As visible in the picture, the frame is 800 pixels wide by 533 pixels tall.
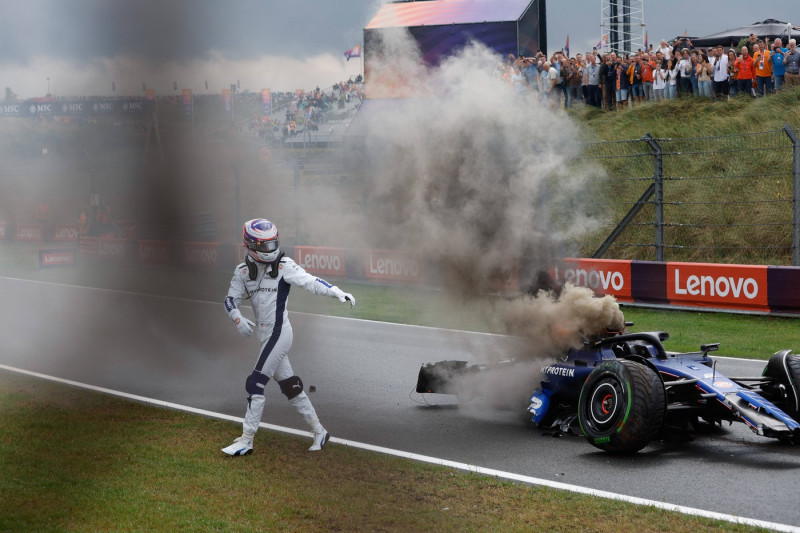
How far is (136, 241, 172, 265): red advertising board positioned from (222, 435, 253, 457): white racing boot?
102 inches

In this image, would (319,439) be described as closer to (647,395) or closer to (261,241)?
(261,241)

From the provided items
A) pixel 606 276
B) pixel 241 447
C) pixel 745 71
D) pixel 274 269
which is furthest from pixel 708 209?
pixel 241 447

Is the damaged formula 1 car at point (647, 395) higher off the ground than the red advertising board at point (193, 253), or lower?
lower

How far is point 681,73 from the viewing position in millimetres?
24516

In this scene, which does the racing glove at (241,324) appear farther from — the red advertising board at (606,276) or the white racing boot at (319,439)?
the red advertising board at (606,276)

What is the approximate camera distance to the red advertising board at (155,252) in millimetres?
5793

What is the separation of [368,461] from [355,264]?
1476 cm

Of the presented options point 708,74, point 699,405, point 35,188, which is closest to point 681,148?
point 708,74

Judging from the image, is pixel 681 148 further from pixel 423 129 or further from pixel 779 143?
pixel 423 129

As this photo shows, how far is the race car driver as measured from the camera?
28.4ft

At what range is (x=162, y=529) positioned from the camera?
6.36 m

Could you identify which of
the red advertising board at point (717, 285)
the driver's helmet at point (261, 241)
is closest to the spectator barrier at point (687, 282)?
the red advertising board at point (717, 285)

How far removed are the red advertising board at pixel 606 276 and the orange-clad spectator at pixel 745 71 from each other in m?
8.63

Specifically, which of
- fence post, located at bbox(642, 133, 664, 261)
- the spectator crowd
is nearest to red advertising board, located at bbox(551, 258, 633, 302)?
fence post, located at bbox(642, 133, 664, 261)
